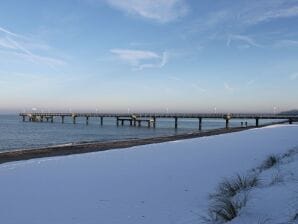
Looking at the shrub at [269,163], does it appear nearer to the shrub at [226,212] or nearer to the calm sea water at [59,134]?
the shrub at [226,212]

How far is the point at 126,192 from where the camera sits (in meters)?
9.15

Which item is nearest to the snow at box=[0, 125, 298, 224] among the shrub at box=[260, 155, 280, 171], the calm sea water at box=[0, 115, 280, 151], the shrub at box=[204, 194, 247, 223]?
the shrub at box=[204, 194, 247, 223]

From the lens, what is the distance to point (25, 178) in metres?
11.4

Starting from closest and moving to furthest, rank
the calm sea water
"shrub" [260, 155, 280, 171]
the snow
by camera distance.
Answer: the snow < "shrub" [260, 155, 280, 171] < the calm sea water

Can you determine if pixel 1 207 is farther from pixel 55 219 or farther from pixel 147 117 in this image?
pixel 147 117

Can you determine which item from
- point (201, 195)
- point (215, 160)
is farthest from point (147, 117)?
point (201, 195)

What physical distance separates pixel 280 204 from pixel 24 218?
419 centimetres

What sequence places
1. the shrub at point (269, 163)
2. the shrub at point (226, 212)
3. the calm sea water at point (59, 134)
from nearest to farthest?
the shrub at point (226, 212) → the shrub at point (269, 163) → the calm sea water at point (59, 134)

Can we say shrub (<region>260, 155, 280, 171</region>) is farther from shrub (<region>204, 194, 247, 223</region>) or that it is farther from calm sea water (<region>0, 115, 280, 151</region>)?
calm sea water (<region>0, 115, 280, 151</region>)

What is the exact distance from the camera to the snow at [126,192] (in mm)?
6841

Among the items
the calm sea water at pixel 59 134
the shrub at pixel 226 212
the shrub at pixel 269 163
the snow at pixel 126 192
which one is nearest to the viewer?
the shrub at pixel 226 212

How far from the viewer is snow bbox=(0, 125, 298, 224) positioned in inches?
269

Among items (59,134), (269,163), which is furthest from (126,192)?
(59,134)

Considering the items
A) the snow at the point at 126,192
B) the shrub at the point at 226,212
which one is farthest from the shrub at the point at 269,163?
the shrub at the point at 226,212
